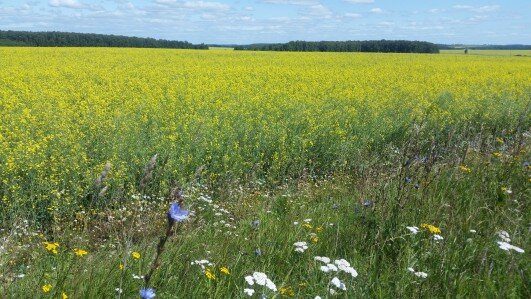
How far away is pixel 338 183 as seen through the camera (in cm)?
590

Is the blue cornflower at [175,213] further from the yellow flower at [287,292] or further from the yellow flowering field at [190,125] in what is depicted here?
the yellow flower at [287,292]

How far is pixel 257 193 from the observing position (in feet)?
18.5

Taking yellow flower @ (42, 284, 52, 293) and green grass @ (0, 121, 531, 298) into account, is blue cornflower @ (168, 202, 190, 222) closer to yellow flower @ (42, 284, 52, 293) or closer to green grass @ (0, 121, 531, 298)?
green grass @ (0, 121, 531, 298)

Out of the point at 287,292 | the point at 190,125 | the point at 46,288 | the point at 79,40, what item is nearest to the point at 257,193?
the point at 190,125

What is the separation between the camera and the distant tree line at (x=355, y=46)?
4917 centimetres

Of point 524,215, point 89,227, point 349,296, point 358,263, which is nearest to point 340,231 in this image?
point 358,263

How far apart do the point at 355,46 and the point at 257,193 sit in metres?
47.8

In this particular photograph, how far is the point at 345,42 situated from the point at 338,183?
48.2m

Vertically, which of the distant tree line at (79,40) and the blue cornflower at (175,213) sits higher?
the blue cornflower at (175,213)

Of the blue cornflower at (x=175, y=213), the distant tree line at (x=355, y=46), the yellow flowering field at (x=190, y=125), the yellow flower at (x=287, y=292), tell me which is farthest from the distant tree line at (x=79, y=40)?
the blue cornflower at (x=175, y=213)

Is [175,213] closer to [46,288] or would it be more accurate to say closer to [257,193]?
[46,288]

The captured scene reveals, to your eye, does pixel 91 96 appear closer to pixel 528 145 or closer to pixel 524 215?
pixel 528 145

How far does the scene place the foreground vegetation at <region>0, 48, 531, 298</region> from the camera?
2613mm

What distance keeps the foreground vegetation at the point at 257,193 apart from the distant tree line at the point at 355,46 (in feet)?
119
